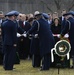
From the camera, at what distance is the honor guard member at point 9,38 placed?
13.9 metres

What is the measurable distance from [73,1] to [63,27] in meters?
12.8

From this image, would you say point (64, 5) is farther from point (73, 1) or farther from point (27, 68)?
point (27, 68)

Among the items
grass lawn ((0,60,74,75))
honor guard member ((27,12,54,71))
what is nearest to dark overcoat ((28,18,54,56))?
honor guard member ((27,12,54,71))

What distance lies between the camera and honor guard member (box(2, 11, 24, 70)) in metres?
13.9

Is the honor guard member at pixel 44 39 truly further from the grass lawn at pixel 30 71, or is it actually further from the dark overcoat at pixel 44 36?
the grass lawn at pixel 30 71

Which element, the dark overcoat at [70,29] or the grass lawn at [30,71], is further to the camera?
the dark overcoat at [70,29]

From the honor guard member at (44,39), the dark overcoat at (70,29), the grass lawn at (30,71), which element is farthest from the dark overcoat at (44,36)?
the grass lawn at (30,71)

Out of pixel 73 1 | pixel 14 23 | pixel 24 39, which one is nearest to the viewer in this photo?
pixel 14 23

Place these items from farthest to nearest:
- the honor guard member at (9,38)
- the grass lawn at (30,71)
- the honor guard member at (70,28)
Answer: the honor guard member at (70,28) → the honor guard member at (9,38) → the grass lawn at (30,71)

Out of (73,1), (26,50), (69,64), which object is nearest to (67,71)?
(69,64)

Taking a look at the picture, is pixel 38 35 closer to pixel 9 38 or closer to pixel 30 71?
pixel 9 38

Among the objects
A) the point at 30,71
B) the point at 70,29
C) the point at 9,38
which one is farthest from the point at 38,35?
the point at 30,71

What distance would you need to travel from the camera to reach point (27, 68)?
14.7m

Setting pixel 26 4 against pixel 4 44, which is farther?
pixel 26 4
